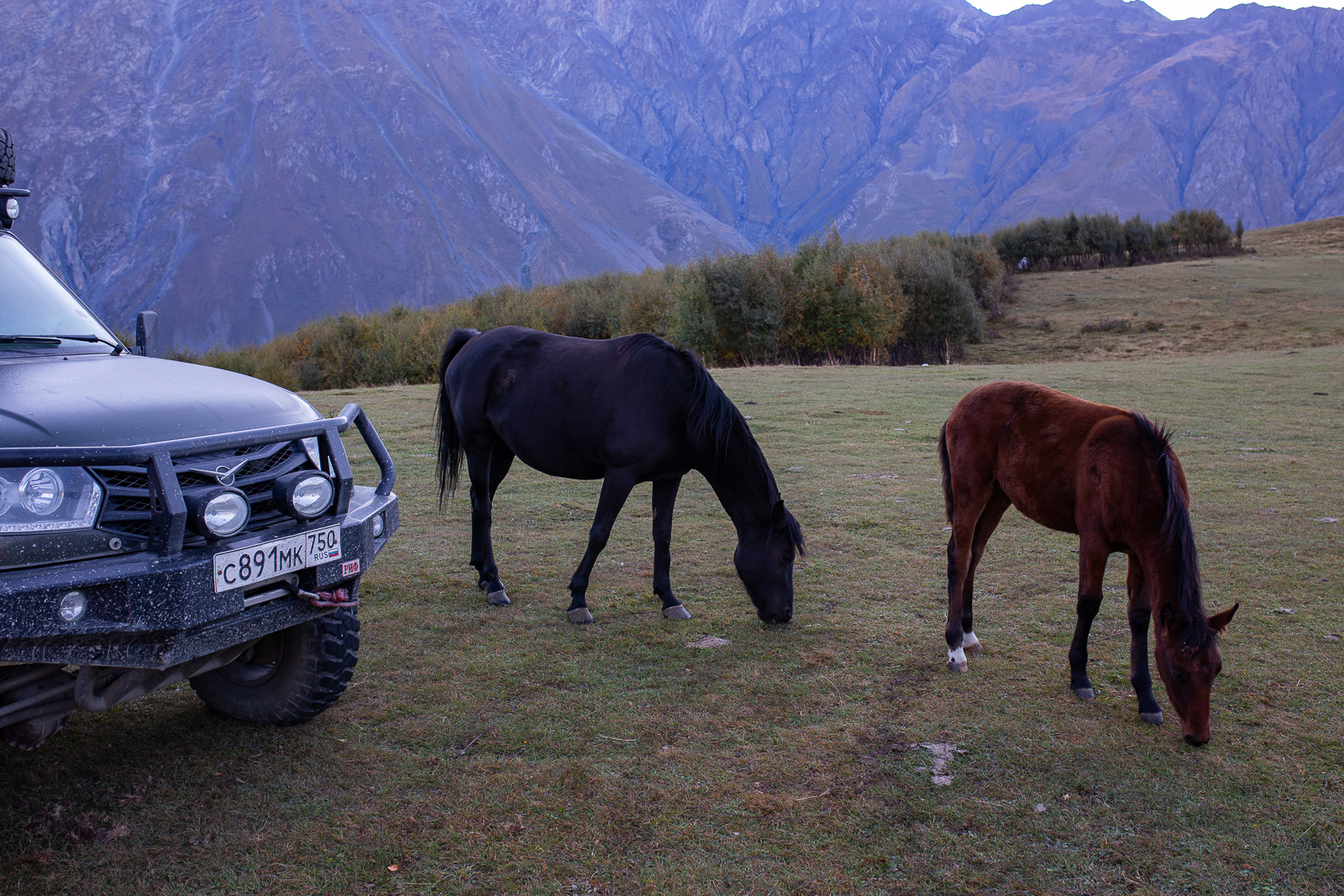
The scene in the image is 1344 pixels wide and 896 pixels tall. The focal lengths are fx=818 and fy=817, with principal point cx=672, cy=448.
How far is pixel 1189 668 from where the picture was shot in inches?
138

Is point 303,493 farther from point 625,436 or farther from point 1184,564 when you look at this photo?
point 1184,564

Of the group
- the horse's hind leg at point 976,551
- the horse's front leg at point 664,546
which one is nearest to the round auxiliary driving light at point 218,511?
the horse's front leg at point 664,546

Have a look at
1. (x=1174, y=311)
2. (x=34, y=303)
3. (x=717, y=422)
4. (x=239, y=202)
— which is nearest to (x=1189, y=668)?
(x=717, y=422)

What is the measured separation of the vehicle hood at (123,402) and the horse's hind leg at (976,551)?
357cm

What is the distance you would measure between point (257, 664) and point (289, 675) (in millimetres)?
245

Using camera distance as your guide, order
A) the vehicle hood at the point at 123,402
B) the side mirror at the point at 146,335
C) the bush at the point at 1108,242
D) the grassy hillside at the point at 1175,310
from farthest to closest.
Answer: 1. the bush at the point at 1108,242
2. the grassy hillside at the point at 1175,310
3. the side mirror at the point at 146,335
4. the vehicle hood at the point at 123,402

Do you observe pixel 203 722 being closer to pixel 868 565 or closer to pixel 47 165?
pixel 868 565

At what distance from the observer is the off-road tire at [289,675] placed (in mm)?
3539

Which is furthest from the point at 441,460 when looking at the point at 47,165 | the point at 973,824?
the point at 47,165

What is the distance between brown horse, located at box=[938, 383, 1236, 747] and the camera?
3543mm

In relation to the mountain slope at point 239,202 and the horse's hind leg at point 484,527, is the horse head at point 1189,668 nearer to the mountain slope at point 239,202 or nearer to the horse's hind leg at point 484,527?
the horse's hind leg at point 484,527

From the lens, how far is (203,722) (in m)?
3.76

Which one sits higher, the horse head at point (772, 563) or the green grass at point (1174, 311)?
the green grass at point (1174, 311)

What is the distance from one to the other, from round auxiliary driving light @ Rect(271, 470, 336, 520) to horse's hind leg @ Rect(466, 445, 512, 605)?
245 centimetres
